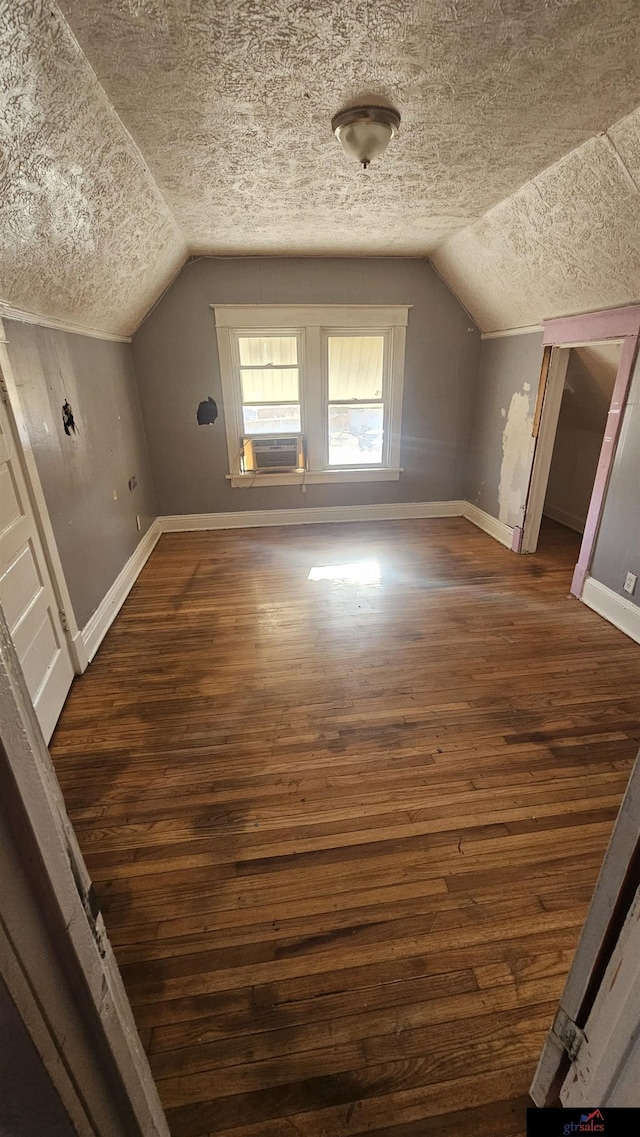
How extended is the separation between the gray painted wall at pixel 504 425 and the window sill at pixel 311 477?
0.92m

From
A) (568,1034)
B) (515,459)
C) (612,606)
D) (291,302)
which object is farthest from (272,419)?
(568,1034)

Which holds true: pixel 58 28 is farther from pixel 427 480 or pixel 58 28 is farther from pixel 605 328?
pixel 427 480

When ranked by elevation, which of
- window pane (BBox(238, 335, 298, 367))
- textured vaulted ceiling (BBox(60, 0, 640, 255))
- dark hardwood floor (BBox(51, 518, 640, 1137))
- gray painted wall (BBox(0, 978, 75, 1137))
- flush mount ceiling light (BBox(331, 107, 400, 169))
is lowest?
dark hardwood floor (BBox(51, 518, 640, 1137))

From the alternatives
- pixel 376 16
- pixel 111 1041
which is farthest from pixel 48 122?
pixel 111 1041

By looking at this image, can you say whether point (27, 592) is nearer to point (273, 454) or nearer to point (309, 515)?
point (273, 454)

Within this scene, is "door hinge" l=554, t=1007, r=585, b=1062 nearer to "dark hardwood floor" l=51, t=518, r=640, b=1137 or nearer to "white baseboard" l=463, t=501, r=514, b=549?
"dark hardwood floor" l=51, t=518, r=640, b=1137

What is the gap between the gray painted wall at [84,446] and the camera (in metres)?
2.49

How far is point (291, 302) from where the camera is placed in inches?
177

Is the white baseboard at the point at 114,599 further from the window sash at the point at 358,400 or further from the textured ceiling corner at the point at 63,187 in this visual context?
the window sash at the point at 358,400

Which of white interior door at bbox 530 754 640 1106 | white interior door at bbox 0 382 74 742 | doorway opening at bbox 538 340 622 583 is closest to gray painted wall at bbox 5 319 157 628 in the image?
white interior door at bbox 0 382 74 742

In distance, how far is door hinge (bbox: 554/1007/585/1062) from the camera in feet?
2.94

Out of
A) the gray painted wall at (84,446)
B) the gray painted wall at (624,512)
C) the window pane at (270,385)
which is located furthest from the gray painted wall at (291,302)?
the gray painted wall at (624,512)

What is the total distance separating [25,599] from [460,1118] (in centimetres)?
234

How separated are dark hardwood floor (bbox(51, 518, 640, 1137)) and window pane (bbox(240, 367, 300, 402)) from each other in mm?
2457
